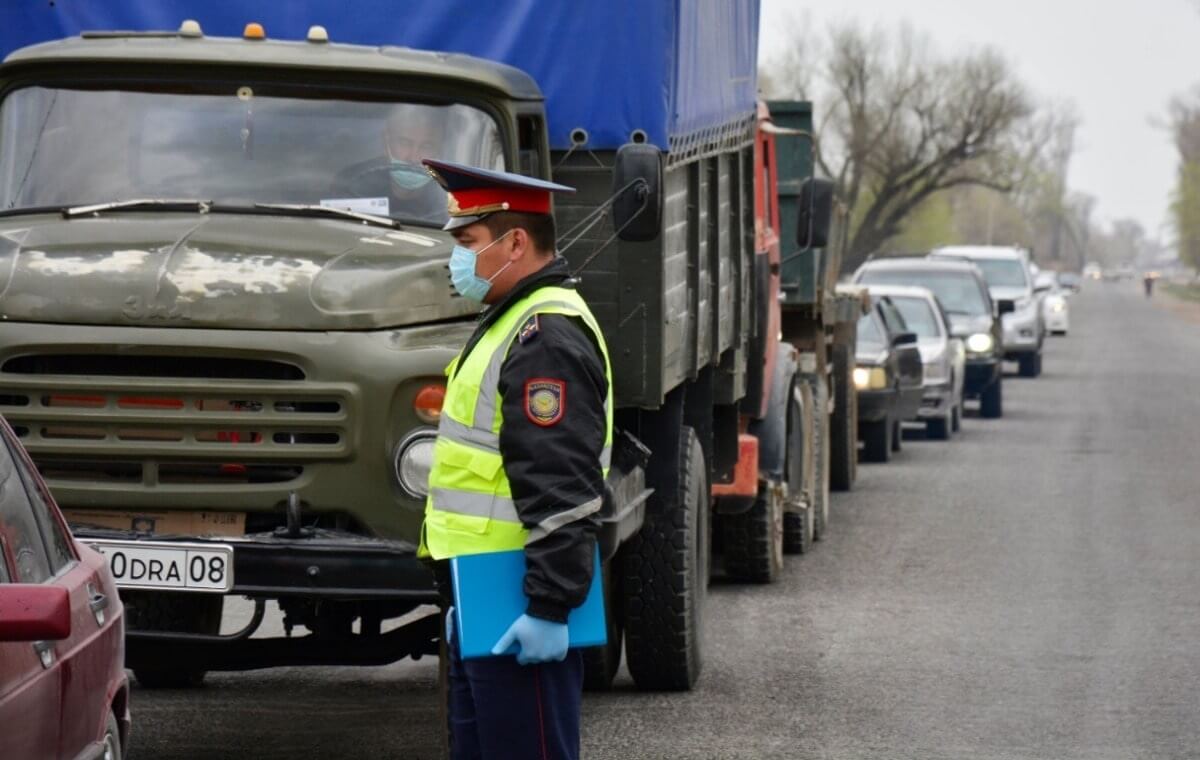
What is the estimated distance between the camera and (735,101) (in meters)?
11.1

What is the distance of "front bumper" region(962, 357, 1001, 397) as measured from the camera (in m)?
28.4

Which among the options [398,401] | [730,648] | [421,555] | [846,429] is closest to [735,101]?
[730,648]

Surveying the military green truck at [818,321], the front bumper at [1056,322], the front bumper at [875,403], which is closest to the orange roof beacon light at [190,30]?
the military green truck at [818,321]

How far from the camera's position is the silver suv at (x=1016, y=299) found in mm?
37562

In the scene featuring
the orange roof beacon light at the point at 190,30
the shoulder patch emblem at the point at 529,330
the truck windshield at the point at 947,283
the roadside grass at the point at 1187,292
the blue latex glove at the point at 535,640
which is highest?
the orange roof beacon light at the point at 190,30

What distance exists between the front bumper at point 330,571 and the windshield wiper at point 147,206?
1.28 meters

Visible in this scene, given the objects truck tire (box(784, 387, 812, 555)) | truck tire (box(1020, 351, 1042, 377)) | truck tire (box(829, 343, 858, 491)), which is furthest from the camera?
truck tire (box(1020, 351, 1042, 377))

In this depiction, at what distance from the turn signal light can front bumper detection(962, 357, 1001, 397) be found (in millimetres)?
21877

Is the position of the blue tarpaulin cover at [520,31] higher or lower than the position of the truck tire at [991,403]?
higher

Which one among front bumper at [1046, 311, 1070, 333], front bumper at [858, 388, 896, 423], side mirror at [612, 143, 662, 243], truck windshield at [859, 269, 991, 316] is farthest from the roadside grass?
side mirror at [612, 143, 662, 243]

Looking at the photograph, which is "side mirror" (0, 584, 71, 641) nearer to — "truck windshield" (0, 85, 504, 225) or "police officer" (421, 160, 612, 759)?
"police officer" (421, 160, 612, 759)

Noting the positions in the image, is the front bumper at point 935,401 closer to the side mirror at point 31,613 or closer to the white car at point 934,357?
the white car at point 934,357

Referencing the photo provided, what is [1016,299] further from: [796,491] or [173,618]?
[173,618]

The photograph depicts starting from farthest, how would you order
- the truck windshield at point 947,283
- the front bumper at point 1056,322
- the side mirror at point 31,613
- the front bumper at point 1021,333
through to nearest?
the front bumper at point 1056,322
the front bumper at point 1021,333
the truck windshield at point 947,283
the side mirror at point 31,613
